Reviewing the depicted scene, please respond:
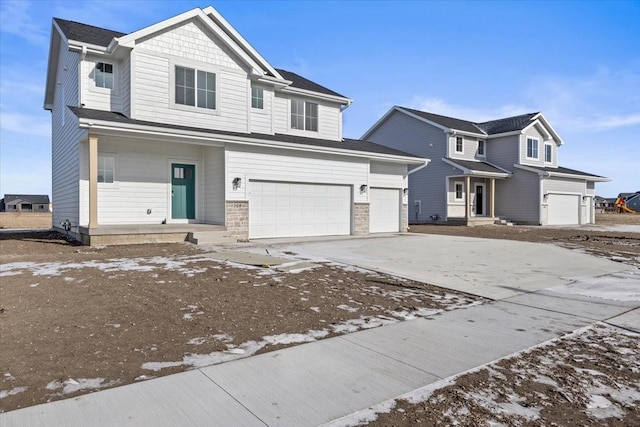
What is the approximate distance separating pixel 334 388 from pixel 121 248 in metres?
9.89

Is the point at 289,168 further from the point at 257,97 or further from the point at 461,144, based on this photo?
the point at 461,144

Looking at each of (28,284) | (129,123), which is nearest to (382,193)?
(129,123)

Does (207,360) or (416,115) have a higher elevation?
(416,115)

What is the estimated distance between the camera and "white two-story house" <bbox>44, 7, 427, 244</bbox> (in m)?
13.2

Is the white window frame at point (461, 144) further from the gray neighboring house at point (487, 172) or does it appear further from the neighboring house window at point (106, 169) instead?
the neighboring house window at point (106, 169)

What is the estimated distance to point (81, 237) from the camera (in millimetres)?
12852

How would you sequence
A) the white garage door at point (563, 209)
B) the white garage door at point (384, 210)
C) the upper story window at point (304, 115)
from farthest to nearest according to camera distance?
the white garage door at point (563, 209) → the white garage door at point (384, 210) → the upper story window at point (304, 115)

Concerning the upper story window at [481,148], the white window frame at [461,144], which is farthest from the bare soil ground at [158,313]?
the upper story window at [481,148]

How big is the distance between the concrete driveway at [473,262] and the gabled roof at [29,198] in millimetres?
78501

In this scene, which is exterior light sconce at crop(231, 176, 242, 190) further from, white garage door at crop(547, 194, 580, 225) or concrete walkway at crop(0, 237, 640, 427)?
white garage door at crop(547, 194, 580, 225)

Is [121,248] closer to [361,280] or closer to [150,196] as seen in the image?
[150,196]

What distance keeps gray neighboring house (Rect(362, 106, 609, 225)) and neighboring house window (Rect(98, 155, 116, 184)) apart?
20.0 meters

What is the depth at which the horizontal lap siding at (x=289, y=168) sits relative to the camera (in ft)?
46.3

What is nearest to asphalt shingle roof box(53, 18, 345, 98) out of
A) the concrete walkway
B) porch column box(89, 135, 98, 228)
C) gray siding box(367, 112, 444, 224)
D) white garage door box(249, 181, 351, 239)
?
porch column box(89, 135, 98, 228)
